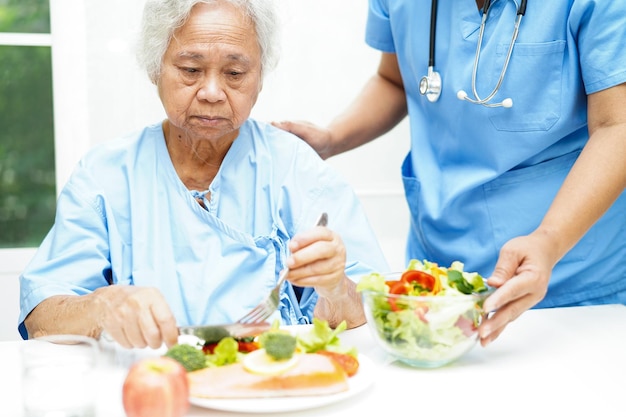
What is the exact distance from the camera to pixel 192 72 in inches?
62.4

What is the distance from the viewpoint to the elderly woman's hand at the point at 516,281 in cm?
122

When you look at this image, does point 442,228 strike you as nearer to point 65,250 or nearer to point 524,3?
point 524,3

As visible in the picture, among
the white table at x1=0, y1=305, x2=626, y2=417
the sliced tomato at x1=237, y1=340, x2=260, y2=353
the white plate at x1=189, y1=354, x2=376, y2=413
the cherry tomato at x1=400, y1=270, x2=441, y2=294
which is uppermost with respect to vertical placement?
the cherry tomato at x1=400, y1=270, x2=441, y2=294

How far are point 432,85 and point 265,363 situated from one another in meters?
0.89

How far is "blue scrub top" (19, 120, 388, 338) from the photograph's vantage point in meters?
1.53

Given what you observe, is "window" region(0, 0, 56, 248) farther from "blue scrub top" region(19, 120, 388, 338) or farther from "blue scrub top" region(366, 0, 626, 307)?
"blue scrub top" region(366, 0, 626, 307)

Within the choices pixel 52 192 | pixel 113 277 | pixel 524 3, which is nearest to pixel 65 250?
pixel 113 277

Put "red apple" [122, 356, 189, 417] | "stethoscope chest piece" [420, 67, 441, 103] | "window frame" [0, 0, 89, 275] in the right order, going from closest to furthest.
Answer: "red apple" [122, 356, 189, 417], "stethoscope chest piece" [420, 67, 441, 103], "window frame" [0, 0, 89, 275]

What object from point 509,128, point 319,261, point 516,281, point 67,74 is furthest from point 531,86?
point 67,74

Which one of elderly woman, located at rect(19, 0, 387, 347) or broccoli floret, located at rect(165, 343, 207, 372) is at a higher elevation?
elderly woman, located at rect(19, 0, 387, 347)

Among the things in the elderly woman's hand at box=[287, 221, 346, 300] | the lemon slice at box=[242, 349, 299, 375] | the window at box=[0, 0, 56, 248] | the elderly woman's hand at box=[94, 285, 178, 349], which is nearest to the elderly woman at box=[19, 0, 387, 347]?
the elderly woman's hand at box=[287, 221, 346, 300]

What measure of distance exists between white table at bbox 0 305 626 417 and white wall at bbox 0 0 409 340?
→ 1.50 meters

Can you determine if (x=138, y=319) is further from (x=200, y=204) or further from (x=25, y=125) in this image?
(x=25, y=125)

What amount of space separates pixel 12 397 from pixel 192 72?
76cm
